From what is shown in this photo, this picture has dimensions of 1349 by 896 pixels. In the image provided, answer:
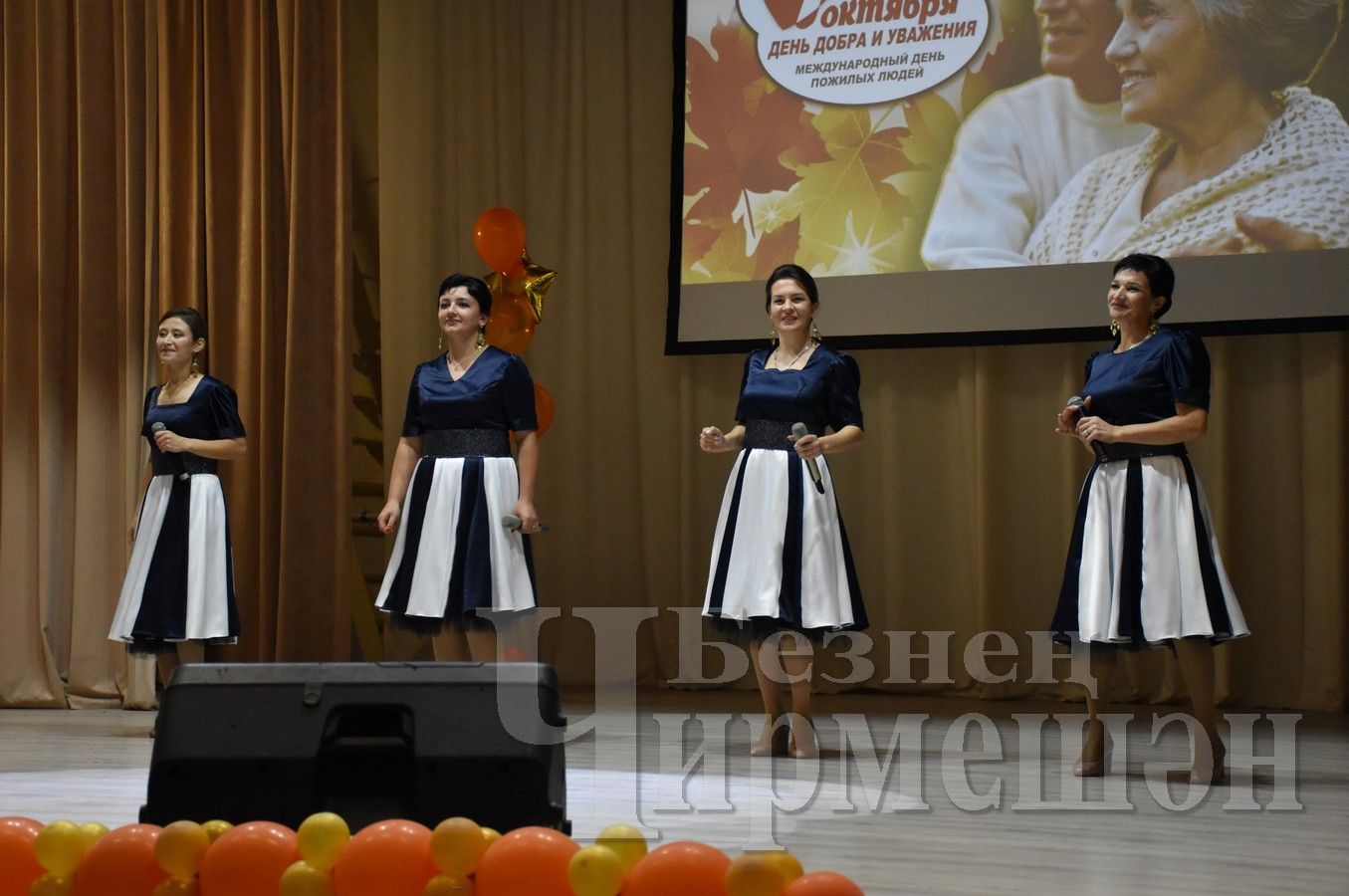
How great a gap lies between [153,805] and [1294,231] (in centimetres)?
377

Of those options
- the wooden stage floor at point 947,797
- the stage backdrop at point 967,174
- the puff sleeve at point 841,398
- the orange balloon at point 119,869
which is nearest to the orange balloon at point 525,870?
the orange balloon at point 119,869

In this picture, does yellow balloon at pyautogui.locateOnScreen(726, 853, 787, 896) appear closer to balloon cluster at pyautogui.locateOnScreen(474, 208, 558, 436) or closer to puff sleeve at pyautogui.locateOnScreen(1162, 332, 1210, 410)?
puff sleeve at pyautogui.locateOnScreen(1162, 332, 1210, 410)

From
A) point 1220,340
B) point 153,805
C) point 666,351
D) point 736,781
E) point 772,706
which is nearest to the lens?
point 153,805

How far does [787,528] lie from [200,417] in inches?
75.3

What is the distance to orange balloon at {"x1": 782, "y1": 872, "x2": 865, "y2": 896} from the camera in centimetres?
161

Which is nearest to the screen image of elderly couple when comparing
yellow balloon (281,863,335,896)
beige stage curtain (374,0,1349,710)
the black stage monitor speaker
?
beige stage curtain (374,0,1349,710)

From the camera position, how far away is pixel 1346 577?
458 cm

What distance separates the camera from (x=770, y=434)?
3.74m

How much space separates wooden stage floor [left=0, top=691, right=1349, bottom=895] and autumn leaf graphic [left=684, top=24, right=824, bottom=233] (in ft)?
6.31

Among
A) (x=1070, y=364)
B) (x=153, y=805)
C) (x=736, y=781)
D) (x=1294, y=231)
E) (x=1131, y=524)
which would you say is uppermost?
(x=1294, y=231)

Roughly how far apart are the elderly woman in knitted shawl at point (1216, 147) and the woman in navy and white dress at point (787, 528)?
1.38 metres

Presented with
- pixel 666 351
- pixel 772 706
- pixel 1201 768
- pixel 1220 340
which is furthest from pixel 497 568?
pixel 1220 340

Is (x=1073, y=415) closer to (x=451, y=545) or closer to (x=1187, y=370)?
(x=1187, y=370)

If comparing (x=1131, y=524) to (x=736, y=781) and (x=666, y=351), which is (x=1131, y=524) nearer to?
(x=736, y=781)
